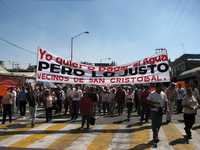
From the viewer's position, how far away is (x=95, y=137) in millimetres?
14258

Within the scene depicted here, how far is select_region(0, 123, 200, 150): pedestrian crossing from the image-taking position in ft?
40.7

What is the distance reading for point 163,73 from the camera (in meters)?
17.1

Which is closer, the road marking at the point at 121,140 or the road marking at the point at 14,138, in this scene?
the road marking at the point at 121,140

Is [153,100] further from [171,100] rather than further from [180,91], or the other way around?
[180,91]

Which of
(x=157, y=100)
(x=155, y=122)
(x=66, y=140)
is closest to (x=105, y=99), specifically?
(x=66, y=140)

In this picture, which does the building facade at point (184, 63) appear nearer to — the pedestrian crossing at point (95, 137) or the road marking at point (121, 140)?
the pedestrian crossing at point (95, 137)

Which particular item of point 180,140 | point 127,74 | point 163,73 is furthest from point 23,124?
point 180,140

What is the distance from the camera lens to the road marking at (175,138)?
12109 mm

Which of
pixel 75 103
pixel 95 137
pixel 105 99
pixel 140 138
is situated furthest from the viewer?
pixel 105 99

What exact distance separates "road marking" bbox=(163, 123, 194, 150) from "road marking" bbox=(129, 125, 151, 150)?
0.72 meters

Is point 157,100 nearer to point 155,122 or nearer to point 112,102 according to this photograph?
point 155,122

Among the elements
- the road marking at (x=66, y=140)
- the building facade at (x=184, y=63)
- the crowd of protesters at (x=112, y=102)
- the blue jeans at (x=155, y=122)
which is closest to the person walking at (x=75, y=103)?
the crowd of protesters at (x=112, y=102)

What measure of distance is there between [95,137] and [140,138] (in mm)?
1581

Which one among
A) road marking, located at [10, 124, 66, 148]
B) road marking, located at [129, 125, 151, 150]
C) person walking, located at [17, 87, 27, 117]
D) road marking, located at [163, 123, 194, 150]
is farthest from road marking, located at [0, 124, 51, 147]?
person walking, located at [17, 87, 27, 117]
